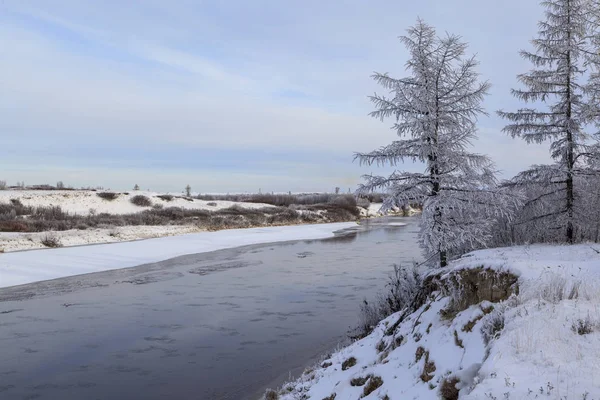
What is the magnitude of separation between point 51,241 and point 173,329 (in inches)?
774

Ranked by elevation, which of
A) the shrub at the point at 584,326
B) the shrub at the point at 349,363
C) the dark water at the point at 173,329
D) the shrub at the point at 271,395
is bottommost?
the dark water at the point at 173,329

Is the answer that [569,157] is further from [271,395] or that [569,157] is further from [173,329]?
[173,329]

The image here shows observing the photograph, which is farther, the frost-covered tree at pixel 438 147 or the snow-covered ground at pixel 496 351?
the frost-covered tree at pixel 438 147

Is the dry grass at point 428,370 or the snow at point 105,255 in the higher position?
the dry grass at point 428,370

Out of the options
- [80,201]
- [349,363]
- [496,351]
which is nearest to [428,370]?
[496,351]

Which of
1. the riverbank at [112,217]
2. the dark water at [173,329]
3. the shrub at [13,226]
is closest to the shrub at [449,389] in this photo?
the dark water at [173,329]

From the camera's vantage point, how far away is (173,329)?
1144cm

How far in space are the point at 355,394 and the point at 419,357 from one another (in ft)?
3.23

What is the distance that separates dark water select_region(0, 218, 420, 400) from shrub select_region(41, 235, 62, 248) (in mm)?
8978

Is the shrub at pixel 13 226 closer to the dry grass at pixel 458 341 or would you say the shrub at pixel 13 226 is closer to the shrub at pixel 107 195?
the shrub at pixel 107 195

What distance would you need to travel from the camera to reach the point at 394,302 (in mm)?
10383

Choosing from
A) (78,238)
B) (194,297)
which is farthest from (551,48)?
(78,238)

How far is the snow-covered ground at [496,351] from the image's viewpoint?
345 centimetres

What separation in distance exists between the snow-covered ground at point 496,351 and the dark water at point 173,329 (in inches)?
101
